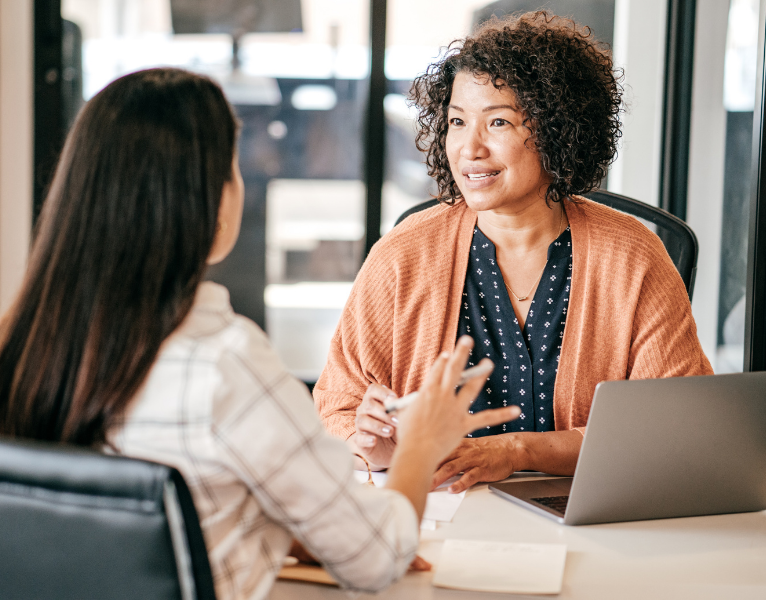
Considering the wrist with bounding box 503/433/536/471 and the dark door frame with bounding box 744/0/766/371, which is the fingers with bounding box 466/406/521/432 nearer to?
the wrist with bounding box 503/433/536/471

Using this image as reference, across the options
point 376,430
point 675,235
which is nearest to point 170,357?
point 376,430

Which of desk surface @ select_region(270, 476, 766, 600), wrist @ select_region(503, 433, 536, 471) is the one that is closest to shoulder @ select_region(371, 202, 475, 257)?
wrist @ select_region(503, 433, 536, 471)

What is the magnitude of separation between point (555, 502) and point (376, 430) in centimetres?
30

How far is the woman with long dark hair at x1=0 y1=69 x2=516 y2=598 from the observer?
0.72 m

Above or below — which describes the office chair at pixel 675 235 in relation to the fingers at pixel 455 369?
above

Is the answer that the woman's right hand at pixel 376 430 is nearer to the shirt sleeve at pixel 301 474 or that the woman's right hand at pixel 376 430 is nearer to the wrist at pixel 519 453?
the wrist at pixel 519 453

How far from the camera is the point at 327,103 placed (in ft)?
11.4

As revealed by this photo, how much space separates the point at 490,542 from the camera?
1013 mm

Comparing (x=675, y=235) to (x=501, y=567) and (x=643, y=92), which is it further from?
(x=643, y=92)

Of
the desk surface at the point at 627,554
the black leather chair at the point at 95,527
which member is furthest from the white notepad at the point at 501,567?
the black leather chair at the point at 95,527

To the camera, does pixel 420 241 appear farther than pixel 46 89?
No

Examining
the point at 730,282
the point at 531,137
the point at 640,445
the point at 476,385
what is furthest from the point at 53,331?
the point at 730,282

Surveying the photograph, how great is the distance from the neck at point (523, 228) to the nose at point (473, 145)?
131 millimetres

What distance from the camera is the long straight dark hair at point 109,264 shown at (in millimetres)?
735
